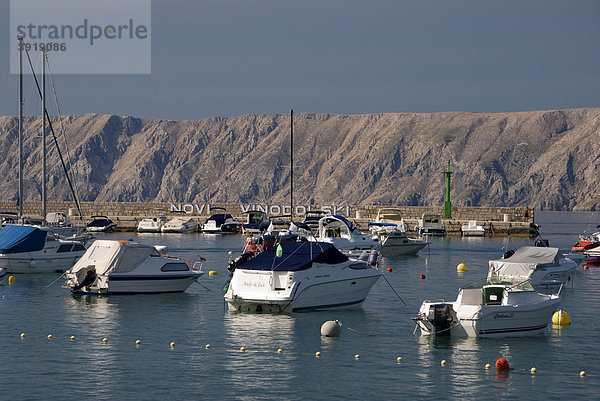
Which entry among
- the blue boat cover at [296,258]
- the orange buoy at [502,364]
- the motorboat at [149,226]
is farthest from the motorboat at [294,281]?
the motorboat at [149,226]

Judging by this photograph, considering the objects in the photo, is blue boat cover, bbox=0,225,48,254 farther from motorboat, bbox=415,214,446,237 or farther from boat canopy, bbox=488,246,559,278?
motorboat, bbox=415,214,446,237

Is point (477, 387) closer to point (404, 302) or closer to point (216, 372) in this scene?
point (216, 372)

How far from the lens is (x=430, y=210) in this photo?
127312 millimetres

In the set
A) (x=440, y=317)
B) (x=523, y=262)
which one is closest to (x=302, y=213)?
(x=523, y=262)

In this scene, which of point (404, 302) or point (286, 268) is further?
point (404, 302)

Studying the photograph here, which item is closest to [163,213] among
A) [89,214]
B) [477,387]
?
[89,214]

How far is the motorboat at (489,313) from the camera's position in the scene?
102 feet

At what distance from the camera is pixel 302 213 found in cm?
12056

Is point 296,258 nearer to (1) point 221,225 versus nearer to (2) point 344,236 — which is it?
(2) point 344,236

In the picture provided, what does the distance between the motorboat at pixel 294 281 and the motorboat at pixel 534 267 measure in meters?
11.3

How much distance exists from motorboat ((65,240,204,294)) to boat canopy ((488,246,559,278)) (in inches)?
640

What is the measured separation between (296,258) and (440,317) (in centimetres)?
783

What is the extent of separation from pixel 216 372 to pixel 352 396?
15.4ft

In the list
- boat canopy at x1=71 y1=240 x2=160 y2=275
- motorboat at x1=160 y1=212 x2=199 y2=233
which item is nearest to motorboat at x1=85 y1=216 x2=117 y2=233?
motorboat at x1=160 y1=212 x2=199 y2=233
